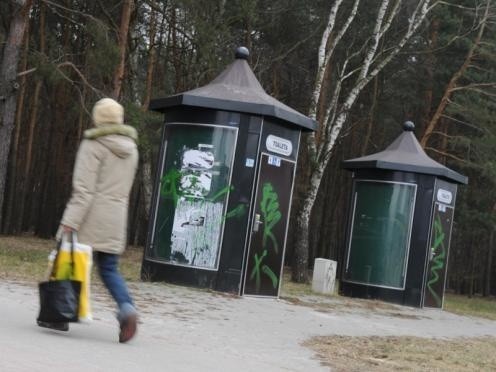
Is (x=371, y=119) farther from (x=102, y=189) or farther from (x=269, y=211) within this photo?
(x=102, y=189)

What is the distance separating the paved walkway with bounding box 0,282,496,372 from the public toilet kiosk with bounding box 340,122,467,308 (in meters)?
3.23

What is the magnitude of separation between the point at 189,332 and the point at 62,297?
Answer: 6.58ft

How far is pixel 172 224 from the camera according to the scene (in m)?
13.1

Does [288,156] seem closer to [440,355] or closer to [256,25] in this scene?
[440,355]

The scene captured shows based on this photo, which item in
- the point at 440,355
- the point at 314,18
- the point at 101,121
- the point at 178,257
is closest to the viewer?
the point at 101,121

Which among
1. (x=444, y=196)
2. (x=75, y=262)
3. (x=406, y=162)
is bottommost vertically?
(x=75, y=262)

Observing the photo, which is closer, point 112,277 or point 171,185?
point 112,277

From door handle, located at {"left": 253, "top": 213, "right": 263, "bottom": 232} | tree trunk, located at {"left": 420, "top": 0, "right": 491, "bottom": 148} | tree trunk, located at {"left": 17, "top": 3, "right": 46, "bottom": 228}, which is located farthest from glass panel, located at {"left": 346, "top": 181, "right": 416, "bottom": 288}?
tree trunk, located at {"left": 17, "top": 3, "right": 46, "bottom": 228}

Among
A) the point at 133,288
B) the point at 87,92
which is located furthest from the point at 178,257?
the point at 87,92

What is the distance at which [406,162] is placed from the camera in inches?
688

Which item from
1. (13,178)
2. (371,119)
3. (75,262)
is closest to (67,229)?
(75,262)

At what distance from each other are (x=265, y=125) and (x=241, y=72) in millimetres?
1627

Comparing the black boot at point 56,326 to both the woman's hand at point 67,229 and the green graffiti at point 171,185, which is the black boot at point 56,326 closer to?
the woman's hand at point 67,229

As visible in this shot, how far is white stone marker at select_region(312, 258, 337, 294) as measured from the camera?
1734 cm
